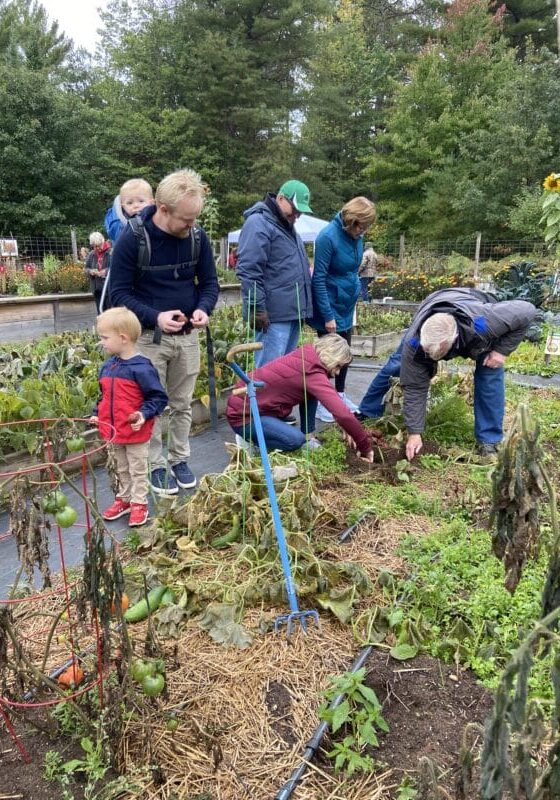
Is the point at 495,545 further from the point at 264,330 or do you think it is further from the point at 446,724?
the point at 264,330

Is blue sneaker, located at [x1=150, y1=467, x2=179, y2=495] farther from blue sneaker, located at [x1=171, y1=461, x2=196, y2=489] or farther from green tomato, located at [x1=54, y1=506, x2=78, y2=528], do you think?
green tomato, located at [x1=54, y1=506, x2=78, y2=528]

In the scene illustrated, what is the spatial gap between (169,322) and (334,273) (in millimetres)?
1895

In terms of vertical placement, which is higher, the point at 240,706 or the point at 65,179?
the point at 65,179

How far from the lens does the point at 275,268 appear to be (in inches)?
164

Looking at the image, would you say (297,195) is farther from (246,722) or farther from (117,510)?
(246,722)

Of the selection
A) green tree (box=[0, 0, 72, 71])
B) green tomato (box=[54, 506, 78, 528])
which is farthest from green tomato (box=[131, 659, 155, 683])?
green tree (box=[0, 0, 72, 71])

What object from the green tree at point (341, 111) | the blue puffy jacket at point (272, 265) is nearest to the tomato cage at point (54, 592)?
the blue puffy jacket at point (272, 265)

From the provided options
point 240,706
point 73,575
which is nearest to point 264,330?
point 73,575

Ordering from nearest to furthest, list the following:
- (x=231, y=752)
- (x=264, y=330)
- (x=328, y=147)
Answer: (x=231, y=752)
(x=264, y=330)
(x=328, y=147)

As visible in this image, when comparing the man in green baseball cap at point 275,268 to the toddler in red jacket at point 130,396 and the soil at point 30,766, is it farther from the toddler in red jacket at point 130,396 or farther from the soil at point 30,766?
the soil at point 30,766

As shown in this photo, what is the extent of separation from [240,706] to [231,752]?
176 mm

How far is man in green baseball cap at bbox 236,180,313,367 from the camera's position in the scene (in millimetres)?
3986

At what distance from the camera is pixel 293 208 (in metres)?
4.03

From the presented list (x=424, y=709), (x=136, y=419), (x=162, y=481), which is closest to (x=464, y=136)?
(x=162, y=481)
